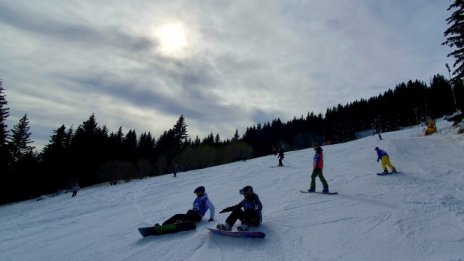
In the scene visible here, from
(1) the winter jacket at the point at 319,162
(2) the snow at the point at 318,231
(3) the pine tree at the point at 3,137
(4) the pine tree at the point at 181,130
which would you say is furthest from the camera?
(4) the pine tree at the point at 181,130

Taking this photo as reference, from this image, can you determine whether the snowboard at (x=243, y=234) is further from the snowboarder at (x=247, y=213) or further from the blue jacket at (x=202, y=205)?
the blue jacket at (x=202, y=205)

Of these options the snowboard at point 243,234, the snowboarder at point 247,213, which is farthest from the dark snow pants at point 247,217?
the snowboard at point 243,234

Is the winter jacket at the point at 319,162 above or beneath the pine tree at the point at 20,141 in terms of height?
beneath

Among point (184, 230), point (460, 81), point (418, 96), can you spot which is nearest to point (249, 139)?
point (418, 96)

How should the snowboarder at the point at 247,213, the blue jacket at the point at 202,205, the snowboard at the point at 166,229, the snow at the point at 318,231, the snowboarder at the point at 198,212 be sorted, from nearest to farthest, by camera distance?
1. the snow at the point at 318,231
2. the snowboarder at the point at 247,213
3. the snowboard at the point at 166,229
4. the snowboarder at the point at 198,212
5. the blue jacket at the point at 202,205

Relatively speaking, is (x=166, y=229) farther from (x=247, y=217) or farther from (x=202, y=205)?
(x=247, y=217)

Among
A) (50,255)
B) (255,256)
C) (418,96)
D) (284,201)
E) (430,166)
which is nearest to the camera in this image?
(255,256)

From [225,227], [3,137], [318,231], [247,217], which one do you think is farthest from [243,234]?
[3,137]

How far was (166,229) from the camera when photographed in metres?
7.95

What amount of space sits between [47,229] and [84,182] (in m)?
52.7

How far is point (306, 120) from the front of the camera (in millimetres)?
113500

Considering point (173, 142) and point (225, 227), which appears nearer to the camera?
point (225, 227)

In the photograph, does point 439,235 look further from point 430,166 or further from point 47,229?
point 47,229

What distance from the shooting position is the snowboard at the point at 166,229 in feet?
26.1
